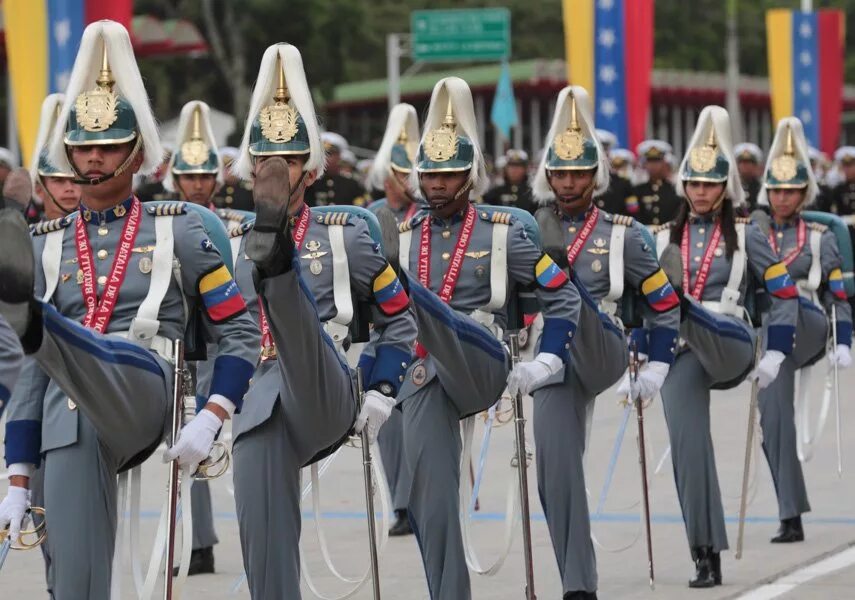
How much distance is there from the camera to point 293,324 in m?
6.61

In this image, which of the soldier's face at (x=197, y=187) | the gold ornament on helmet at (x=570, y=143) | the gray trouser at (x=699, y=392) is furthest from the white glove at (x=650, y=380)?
the soldier's face at (x=197, y=187)

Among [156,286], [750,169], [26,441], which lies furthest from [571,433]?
[750,169]

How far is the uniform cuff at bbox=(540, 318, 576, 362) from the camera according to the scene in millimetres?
8688

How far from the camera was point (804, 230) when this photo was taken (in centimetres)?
1322

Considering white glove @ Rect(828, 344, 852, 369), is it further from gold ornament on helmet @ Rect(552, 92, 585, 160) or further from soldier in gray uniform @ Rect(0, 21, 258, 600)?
soldier in gray uniform @ Rect(0, 21, 258, 600)

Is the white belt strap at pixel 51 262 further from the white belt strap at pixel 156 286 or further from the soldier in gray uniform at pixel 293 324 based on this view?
the soldier in gray uniform at pixel 293 324

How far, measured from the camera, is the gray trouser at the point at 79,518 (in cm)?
636

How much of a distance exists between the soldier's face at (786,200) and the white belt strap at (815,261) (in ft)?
0.61

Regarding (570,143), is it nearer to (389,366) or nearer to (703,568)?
(703,568)

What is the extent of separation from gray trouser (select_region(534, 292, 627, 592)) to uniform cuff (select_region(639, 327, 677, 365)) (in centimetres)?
32

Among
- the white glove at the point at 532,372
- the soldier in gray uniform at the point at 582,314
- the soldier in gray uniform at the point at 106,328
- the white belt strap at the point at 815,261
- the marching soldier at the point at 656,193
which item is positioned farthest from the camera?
the marching soldier at the point at 656,193

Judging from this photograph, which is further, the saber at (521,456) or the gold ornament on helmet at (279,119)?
the saber at (521,456)

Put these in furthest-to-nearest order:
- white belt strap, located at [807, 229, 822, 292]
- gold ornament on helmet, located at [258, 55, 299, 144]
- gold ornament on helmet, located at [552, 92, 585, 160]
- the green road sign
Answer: the green road sign
white belt strap, located at [807, 229, 822, 292]
gold ornament on helmet, located at [552, 92, 585, 160]
gold ornament on helmet, located at [258, 55, 299, 144]

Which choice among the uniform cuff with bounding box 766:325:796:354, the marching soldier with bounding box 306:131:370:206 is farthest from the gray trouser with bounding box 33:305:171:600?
the marching soldier with bounding box 306:131:370:206
